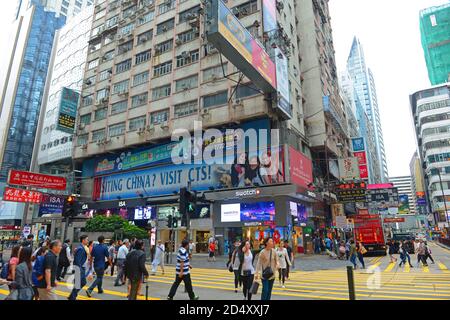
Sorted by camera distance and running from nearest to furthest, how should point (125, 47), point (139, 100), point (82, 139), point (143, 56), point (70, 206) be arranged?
point (70, 206) → point (139, 100) → point (143, 56) → point (125, 47) → point (82, 139)

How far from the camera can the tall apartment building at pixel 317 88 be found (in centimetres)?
3675

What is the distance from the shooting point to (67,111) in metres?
41.1

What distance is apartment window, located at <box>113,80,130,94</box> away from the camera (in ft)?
135

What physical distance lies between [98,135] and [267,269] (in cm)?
3936

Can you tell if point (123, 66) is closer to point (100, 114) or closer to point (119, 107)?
point (119, 107)

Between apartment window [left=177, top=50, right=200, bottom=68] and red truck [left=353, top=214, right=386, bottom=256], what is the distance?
80.1 ft

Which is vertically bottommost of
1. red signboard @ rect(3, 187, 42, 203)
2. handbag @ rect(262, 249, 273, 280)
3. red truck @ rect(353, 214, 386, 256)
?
handbag @ rect(262, 249, 273, 280)

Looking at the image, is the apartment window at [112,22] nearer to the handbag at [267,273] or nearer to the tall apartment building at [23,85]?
the tall apartment building at [23,85]

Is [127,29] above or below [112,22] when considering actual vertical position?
below

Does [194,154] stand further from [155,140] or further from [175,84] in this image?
[175,84]

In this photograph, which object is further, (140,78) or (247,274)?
(140,78)

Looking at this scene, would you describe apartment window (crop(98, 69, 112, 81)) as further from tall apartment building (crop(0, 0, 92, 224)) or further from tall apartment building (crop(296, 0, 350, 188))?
tall apartment building (crop(0, 0, 92, 224))

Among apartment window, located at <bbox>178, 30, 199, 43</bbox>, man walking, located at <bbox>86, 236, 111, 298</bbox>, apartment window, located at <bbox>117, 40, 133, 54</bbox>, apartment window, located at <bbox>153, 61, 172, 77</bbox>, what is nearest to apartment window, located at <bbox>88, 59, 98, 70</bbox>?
apartment window, located at <bbox>117, 40, 133, 54</bbox>

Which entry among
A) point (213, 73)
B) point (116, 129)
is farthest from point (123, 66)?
point (213, 73)
